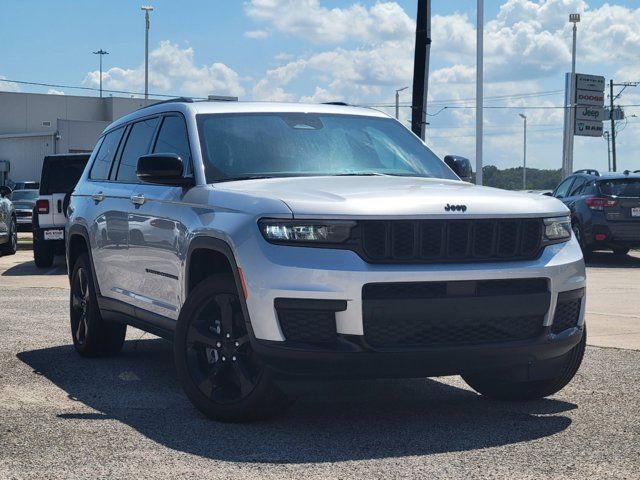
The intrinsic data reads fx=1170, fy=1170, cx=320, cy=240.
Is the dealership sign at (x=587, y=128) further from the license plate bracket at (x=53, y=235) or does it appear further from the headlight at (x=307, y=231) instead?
the headlight at (x=307, y=231)

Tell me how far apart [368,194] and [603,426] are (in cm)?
176

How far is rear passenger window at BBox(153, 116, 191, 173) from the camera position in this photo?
7.29 meters

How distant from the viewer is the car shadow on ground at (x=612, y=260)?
69.2 feet

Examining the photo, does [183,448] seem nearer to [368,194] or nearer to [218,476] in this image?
[218,476]

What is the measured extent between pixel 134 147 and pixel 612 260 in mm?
15661

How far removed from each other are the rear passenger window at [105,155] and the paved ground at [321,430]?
57.8 inches

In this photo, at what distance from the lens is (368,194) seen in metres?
6.04

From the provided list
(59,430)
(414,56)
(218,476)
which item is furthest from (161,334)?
(414,56)

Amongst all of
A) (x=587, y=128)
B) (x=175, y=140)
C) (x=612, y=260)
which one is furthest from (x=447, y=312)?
(x=587, y=128)

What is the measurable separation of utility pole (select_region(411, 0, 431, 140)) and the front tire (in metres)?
15.5

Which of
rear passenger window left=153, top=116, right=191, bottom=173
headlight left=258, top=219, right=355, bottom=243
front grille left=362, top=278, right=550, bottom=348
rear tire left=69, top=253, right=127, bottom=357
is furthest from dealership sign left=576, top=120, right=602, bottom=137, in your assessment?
headlight left=258, top=219, right=355, bottom=243

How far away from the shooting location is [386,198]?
5.95 m

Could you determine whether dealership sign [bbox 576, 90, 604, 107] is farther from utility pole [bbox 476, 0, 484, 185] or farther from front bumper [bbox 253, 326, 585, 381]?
front bumper [bbox 253, 326, 585, 381]

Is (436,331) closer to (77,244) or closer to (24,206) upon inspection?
(77,244)
